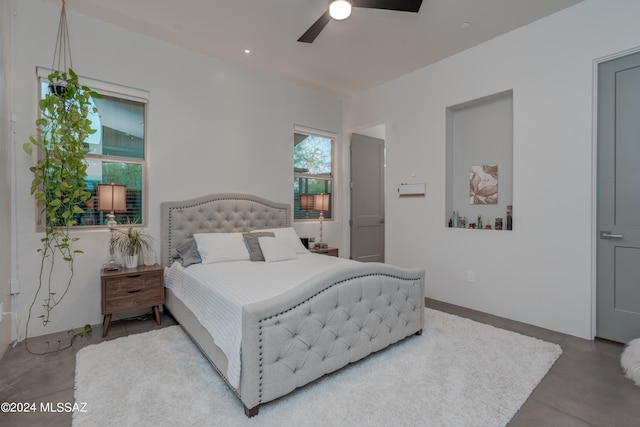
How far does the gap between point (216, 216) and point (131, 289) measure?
124 cm

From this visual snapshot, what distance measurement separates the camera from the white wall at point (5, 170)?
2.45m

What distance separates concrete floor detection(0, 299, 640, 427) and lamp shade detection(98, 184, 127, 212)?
1.20m

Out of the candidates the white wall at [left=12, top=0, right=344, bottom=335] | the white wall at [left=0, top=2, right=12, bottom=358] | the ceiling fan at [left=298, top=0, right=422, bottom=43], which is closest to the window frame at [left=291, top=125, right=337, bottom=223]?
the white wall at [left=12, top=0, right=344, bottom=335]

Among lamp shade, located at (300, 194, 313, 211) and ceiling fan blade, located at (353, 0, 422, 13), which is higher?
ceiling fan blade, located at (353, 0, 422, 13)

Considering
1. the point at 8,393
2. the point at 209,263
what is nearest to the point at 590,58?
the point at 209,263

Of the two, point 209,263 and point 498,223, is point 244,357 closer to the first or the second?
point 209,263

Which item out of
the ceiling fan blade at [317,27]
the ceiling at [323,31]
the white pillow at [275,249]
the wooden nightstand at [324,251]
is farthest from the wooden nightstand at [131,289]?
the ceiling fan blade at [317,27]

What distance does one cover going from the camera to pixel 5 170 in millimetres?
2566

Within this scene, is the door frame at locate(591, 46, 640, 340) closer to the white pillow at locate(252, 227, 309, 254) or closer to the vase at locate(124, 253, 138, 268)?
the white pillow at locate(252, 227, 309, 254)

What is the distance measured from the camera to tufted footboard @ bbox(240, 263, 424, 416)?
1739 millimetres

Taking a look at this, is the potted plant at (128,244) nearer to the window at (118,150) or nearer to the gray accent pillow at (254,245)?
the window at (118,150)

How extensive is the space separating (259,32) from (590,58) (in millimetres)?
3181

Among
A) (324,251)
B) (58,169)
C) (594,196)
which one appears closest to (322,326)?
(324,251)

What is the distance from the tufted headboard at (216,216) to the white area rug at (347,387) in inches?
45.2
